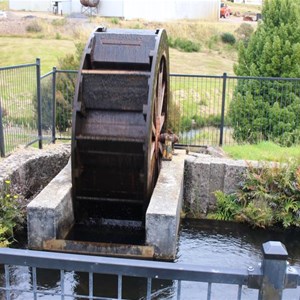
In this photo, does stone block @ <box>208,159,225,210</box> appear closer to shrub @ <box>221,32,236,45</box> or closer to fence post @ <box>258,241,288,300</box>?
fence post @ <box>258,241,288,300</box>

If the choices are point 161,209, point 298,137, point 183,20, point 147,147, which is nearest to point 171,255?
point 161,209

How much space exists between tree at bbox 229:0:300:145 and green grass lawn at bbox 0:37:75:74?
1373cm

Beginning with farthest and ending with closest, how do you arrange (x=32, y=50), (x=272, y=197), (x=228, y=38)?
(x=228, y=38)
(x=32, y=50)
(x=272, y=197)

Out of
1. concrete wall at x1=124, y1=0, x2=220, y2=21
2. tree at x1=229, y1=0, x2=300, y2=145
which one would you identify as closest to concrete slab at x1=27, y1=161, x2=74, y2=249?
tree at x1=229, y1=0, x2=300, y2=145

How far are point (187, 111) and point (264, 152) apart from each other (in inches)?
94.7

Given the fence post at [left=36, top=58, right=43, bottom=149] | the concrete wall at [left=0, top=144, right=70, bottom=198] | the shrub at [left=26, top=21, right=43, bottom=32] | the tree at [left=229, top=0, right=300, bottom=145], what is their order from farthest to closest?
the shrub at [left=26, top=21, right=43, bottom=32], the tree at [left=229, top=0, right=300, bottom=145], the fence post at [left=36, top=58, right=43, bottom=149], the concrete wall at [left=0, top=144, right=70, bottom=198]

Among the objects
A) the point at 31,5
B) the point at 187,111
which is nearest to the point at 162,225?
the point at 187,111

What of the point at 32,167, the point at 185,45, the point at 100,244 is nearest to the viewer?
the point at 100,244

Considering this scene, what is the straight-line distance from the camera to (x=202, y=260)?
609cm

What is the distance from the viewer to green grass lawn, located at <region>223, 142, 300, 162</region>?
7809 mm

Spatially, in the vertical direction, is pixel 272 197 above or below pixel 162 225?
below

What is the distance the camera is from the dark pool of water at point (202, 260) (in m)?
5.24

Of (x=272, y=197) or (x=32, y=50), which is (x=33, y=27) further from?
(x=272, y=197)

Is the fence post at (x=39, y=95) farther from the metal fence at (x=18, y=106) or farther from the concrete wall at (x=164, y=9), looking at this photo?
Answer: the concrete wall at (x=164, y=9)
